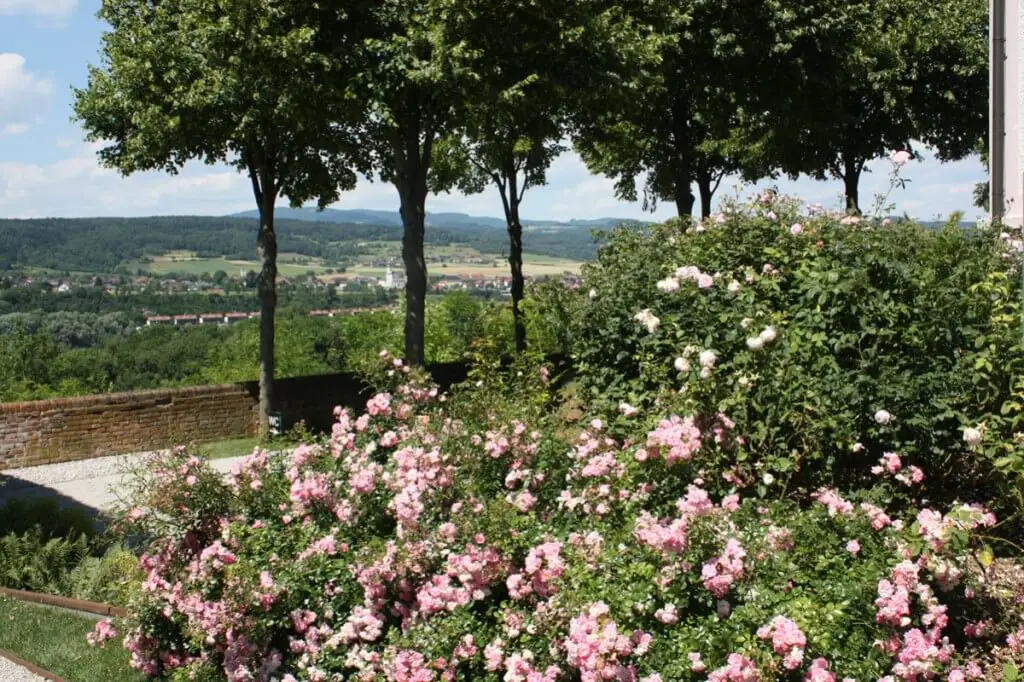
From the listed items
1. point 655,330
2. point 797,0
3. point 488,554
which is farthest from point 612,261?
point 797,0

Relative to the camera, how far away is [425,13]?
15.4 metres

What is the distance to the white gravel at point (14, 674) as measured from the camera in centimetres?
636

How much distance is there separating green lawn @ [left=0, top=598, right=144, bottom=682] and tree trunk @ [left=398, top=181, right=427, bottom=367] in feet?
33.3

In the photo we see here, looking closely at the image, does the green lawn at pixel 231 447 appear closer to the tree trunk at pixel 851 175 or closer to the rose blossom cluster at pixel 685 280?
the rose blossom cluster at pixel 685 280

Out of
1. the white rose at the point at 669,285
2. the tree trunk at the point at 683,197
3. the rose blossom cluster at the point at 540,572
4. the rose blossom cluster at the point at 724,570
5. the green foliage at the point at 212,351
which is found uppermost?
the tree trunk at the point at 683,197

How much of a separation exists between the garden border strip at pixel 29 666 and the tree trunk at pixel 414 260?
1081 cm

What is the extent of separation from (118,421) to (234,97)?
594 centimetres

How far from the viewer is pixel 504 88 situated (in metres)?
15.4

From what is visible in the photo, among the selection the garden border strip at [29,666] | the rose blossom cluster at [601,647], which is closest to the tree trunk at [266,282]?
the garden border strip at [29,666]

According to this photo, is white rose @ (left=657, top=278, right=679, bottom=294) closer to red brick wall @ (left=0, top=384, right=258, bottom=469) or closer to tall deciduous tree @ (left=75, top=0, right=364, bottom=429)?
tall deciduous tree @ (left=75, top=0, right=364, bottom=429)

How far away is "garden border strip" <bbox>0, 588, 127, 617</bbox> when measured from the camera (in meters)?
7.27

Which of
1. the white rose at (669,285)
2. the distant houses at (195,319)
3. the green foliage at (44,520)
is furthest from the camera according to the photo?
the distant houses at (195,319)

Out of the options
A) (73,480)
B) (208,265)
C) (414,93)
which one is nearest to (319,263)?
(208,265)

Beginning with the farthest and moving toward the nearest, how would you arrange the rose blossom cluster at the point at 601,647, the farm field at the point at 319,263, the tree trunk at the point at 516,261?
the farm field at the point at 319,263
the tree trunk at the point at 516,261
the rose blossom cluster at the point at 601,647
